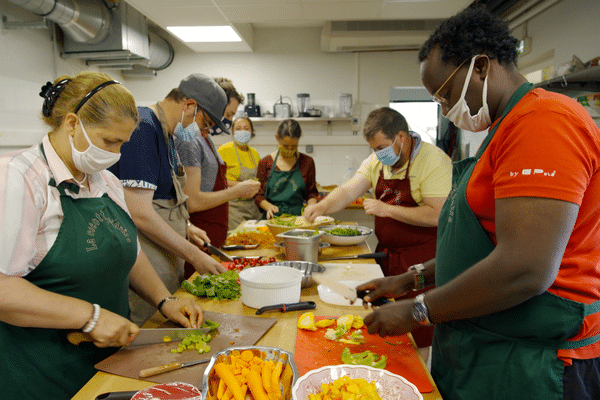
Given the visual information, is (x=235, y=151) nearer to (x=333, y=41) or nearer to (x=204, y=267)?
(x=333, y=41)

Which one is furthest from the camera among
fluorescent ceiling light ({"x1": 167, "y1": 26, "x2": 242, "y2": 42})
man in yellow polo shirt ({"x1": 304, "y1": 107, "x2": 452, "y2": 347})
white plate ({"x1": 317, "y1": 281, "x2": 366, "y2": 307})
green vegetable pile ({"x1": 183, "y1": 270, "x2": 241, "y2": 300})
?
fluorescent ceiling light ({"x1": 167, "y1": 26, "x2": 242, "y2": 42})

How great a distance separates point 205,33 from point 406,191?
4491 mm

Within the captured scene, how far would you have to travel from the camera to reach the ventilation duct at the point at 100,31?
4.31m

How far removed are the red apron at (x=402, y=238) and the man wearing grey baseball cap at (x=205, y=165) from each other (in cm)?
126

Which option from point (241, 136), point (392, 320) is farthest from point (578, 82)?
point (241, 136)

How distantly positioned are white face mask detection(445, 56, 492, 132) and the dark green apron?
349cm

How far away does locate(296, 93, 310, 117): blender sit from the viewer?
6742 mm

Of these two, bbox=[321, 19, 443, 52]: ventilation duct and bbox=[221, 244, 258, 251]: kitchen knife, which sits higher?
bbox=[321, 19, 443, 52]: ventilation duct

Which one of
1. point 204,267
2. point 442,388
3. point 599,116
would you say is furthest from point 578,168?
point 599,116

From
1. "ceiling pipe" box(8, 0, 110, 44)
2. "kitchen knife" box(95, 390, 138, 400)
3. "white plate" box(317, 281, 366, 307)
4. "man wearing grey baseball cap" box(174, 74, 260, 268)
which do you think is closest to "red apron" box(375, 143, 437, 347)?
"white plate" box(317, 281, 366, 307)

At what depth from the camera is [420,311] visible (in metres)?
1.20

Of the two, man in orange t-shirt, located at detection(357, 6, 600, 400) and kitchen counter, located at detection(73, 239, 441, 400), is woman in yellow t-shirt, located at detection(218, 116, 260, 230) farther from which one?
→ man in orange t-shirt, located at detection(357, 6, 600, 400)

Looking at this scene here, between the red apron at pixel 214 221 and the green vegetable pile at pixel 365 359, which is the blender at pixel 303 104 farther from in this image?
the green vegetable pile at pixel 365 359

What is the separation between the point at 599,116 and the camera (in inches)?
145
